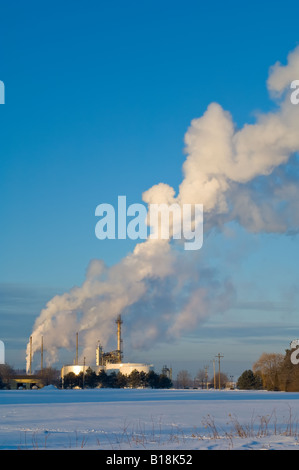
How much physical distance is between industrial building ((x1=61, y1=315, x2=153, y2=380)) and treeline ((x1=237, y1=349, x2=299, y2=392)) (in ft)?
68.4

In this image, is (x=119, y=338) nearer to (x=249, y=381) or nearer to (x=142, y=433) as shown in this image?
(x=249, y=381)

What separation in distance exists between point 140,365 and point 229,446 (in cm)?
9945

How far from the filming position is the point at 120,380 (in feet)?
340

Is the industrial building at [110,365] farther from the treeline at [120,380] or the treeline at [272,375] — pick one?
the treeline at [272,375]

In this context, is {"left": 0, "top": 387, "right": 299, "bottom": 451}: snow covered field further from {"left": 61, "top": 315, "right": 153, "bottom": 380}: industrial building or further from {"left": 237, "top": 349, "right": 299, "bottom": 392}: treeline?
{"left": 61, "top": 315, "right": 153, "bottom": 380}: industrial building

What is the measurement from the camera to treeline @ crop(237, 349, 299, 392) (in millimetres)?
82250

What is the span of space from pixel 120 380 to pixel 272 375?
2607cm

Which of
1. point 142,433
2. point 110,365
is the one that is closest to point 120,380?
point 110,365

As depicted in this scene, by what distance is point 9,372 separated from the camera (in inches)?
5492

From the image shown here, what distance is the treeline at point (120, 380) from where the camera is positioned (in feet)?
339
